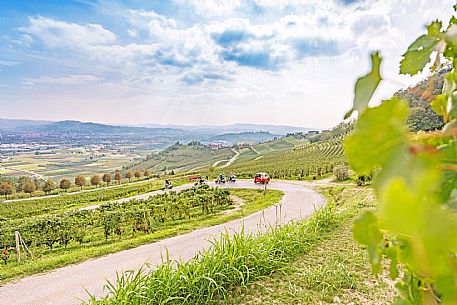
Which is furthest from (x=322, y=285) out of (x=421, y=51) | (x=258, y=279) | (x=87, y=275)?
(x=87, y=275)

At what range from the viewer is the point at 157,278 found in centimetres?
395

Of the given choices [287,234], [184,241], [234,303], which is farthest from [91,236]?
[234,303]

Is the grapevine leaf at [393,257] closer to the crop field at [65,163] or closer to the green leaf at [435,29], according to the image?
the green leaf at [435,29]

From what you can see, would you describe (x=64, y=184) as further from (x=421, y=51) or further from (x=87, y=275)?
(x=421, y=51)

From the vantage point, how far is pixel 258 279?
14.5 ft

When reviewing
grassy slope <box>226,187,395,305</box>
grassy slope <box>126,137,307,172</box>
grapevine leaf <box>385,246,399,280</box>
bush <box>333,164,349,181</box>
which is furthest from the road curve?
grassy slope <box>126,137,307,172</box>

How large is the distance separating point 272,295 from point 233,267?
620 mm

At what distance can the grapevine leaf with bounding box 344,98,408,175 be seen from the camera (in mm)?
244

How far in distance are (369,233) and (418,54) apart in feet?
1.07

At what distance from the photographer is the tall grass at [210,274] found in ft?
12.3

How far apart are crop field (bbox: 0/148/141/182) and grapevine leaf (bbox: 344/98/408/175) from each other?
90.6 metres

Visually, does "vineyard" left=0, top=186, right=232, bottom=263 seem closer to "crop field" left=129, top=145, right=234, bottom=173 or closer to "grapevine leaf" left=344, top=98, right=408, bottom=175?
"grapevine leaf" left=344, top=98, right=408, bottom=175

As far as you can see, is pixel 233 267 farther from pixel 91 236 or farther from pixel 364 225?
pixel 91 236

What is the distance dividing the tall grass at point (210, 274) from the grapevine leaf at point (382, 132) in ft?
12.3
